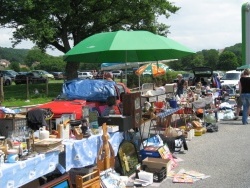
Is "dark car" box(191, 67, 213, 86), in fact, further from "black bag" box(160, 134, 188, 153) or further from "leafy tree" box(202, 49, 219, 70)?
"leafy tree" box(202, 49, 219, 70)

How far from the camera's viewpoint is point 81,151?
5051 mm

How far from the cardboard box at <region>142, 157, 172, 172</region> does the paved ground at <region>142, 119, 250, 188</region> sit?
0.29m

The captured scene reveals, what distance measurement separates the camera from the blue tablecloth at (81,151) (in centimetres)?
481

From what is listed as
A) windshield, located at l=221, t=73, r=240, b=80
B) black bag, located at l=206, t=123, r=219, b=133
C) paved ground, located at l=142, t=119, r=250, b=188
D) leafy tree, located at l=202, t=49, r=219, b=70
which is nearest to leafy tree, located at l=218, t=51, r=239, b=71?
leafy tree, located at l=202, t=49, r=219, b=70

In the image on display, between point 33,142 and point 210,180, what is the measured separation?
3.03 m

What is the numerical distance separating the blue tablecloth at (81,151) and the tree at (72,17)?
60.0ft

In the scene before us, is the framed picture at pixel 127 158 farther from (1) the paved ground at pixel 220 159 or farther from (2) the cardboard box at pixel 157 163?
(1) the paved ground at pixel 220 159

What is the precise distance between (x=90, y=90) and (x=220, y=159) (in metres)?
3.09

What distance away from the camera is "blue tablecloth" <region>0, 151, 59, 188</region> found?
369 centimetres

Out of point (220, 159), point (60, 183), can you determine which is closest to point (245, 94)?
point (220, 159)

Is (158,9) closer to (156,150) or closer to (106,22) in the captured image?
(106,22)

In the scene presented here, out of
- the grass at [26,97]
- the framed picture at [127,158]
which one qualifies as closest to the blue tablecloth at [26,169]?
the framed picture at [127,158]

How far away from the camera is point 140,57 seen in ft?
32.1

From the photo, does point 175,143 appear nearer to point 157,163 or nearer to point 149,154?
point 149,154
